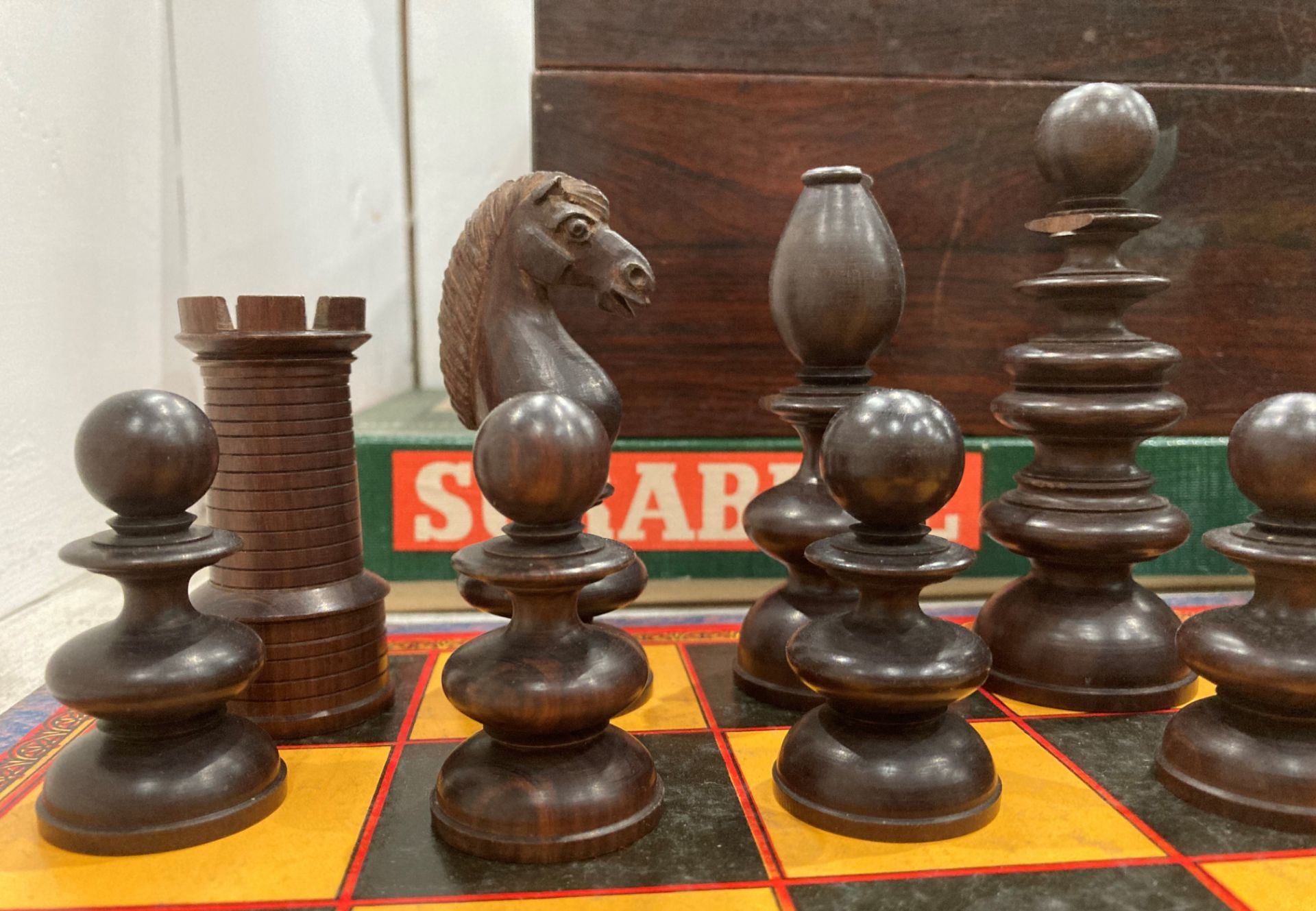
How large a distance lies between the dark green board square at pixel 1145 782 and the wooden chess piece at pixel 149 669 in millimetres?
784

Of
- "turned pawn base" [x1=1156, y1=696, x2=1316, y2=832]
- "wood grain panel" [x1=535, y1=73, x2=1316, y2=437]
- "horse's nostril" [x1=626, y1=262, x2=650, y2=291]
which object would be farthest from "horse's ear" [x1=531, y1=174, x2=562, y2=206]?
"turned pawn base" [x1=1156, y1=696, x2=1316, y2=832]

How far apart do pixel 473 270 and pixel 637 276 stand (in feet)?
0.63

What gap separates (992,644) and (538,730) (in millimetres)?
643

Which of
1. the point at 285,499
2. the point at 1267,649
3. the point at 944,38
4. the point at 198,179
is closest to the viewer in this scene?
the point at 1267,649

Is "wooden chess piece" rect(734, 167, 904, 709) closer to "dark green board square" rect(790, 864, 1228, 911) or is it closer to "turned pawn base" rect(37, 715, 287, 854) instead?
"dark green board square" rect(790, 864, 1228, 911)

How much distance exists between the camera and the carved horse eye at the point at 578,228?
3.54ft

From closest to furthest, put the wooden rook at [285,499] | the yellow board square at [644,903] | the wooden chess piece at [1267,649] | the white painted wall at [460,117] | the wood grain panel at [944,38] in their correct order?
the yellow board square at [644,903], the wooden chess piece at [1267,649], the wooden rook at [285,499], the wood grain panel at [944,38], the white painted wall at [460,117]

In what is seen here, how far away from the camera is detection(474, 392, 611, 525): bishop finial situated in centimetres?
78

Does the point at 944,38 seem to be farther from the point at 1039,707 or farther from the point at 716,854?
the point at 716,854

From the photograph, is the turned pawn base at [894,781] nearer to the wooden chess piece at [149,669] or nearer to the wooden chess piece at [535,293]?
the wooden chess piece at [535,293]

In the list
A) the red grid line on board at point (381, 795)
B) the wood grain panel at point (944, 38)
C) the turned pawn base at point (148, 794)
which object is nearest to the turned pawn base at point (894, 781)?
the red grid line on board at point (381, 795)

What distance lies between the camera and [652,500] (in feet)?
5.42

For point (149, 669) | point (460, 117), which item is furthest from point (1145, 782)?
point (460, 117)

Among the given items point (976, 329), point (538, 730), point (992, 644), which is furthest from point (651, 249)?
point (538, 730)
